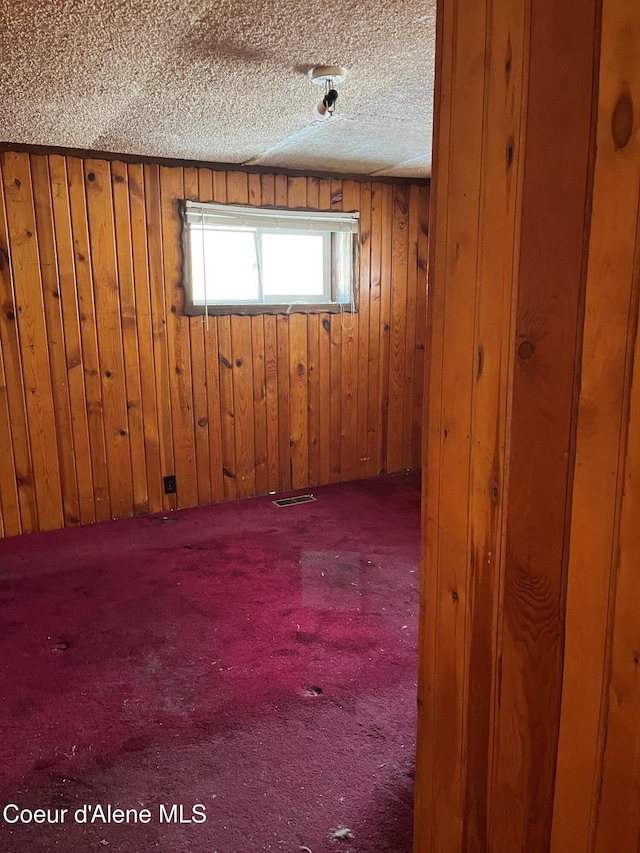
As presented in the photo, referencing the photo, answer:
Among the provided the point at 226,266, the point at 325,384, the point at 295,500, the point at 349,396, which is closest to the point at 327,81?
the point at 226,266

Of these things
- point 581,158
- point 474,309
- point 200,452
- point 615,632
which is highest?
point 581,158

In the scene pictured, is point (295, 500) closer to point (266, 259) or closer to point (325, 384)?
point (325, 384)

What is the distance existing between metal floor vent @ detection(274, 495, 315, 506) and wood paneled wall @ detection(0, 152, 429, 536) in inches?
7.3

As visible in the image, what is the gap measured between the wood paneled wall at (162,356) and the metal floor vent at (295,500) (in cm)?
18

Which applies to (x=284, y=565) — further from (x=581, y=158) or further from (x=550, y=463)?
(x=581, y=158)

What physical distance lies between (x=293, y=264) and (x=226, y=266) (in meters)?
0.47

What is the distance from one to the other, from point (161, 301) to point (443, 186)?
116 inches

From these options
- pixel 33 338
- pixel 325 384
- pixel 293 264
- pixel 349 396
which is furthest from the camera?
pixel 349 396

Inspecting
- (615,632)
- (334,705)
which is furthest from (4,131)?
(615,632)

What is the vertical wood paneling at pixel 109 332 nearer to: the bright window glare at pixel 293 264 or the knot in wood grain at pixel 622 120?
the bright window glare at pixel 293 264

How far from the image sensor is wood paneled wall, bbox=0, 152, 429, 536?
3.46 metres

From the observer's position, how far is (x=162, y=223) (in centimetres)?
370

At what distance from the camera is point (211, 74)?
2.19 m

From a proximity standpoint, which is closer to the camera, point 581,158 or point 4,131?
point 581,158
